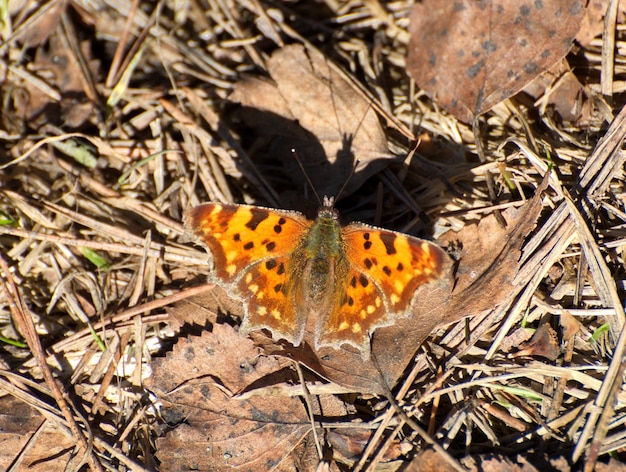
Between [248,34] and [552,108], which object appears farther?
[248,34]

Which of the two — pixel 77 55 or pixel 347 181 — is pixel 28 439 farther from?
pixel 77 55

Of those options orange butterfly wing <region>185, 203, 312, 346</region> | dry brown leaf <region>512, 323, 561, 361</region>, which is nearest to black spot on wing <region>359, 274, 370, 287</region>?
orange butterfly wing <region>185, 203, 312, 346</region>

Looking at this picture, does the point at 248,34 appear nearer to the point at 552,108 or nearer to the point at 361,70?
the point at 361,70

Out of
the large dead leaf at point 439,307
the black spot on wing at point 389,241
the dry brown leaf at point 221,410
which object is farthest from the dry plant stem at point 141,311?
the black spot on wing at point 389,241

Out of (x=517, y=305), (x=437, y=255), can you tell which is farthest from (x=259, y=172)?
(x=517, y=305)

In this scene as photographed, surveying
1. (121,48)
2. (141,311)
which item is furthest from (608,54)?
(121,48)

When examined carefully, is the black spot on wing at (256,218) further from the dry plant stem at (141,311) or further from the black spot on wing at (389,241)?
the black spot on wing at (389,241)
